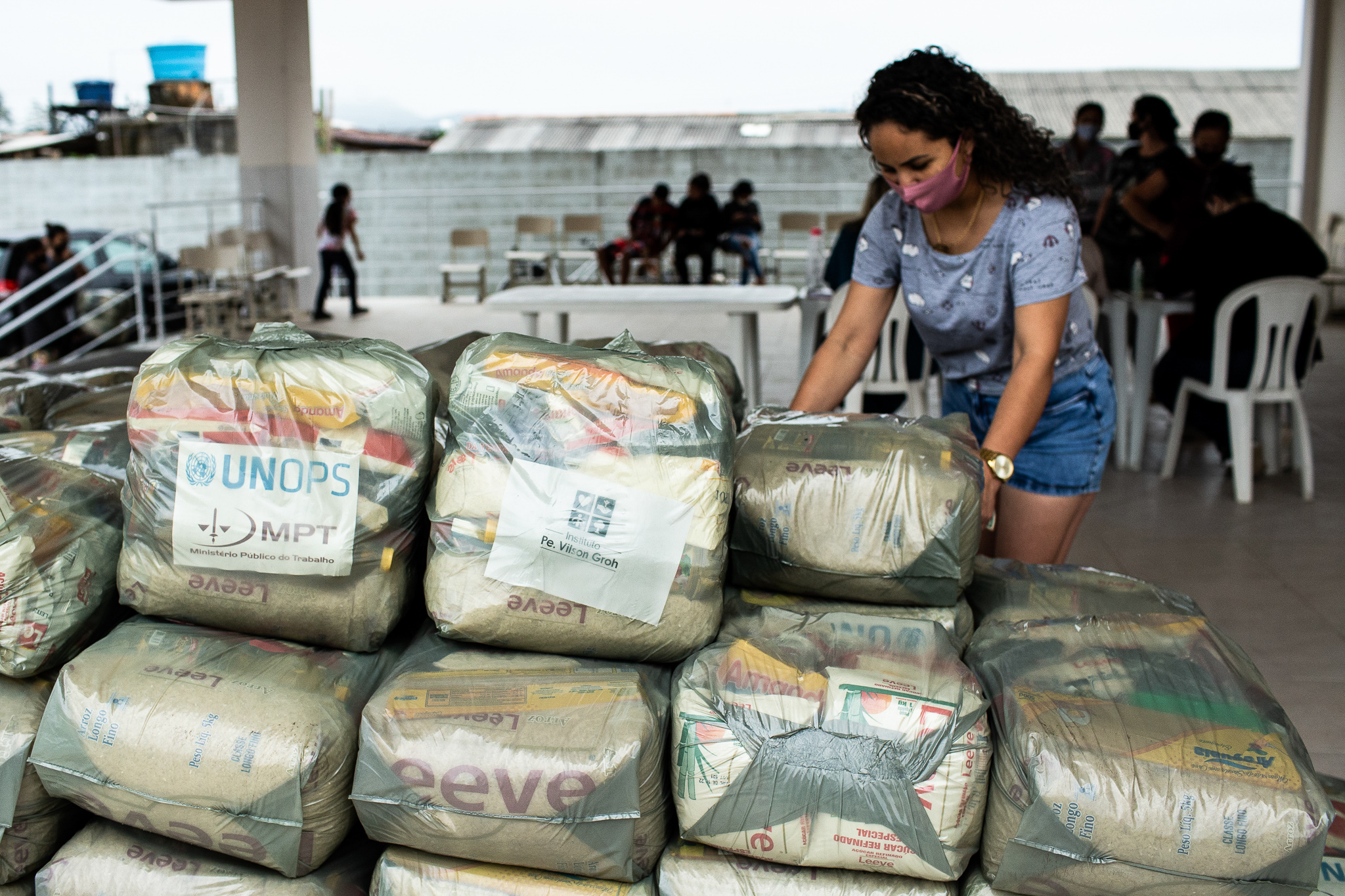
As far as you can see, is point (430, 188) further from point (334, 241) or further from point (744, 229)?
point (744, 229)

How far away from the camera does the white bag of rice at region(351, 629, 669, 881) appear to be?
118 centimetres

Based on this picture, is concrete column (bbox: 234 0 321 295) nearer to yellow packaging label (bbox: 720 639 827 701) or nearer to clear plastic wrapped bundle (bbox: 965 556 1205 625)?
clear plastic wrapped bundle (bbox: 965 556 1205 625)

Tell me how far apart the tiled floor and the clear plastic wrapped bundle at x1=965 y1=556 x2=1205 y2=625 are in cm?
88

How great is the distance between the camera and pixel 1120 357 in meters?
4.64

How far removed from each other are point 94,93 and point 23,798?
49.6 ft

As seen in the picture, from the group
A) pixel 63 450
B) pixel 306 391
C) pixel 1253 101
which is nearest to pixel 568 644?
pixel 306 391

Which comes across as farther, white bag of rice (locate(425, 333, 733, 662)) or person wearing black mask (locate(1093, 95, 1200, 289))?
person wearing black mask (locate(1093, 95, 1200, 289))

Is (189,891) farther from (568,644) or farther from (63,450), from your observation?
(63,450)

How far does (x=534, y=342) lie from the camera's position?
137 centimetres

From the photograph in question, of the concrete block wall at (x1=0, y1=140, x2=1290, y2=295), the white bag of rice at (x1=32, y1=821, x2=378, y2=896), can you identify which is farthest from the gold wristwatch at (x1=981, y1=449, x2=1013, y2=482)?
the concrete block wall at (x1=0, y1=140, x2=1290, y2=295)

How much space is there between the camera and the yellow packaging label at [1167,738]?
3.68ft

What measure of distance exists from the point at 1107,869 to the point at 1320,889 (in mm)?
383

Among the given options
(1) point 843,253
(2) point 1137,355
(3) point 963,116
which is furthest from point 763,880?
(2) point 1137,355

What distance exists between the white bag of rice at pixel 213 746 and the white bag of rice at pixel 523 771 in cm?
6
